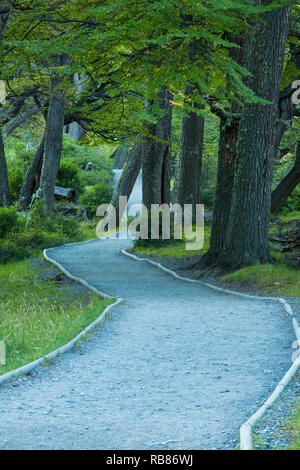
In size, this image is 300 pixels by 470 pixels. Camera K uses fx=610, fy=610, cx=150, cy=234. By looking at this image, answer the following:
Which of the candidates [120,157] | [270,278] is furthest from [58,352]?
[120,157]

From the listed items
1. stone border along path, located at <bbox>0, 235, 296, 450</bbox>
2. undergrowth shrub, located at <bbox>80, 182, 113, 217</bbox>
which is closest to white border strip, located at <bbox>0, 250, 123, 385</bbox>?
stone border along path, located at <bbox>0, 235, 296, 450</bbox>

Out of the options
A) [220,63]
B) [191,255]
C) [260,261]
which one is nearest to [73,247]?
[191,255]

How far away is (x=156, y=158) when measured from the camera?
18.9 m

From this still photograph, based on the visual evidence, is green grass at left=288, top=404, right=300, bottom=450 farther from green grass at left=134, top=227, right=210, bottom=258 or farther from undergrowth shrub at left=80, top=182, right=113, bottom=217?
undergrowth shrub at left=80, top=182, right=113, bottom=217

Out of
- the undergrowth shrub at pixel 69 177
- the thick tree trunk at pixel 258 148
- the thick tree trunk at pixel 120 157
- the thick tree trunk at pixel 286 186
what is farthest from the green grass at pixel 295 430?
the thick tree trunk at pixel 120 157

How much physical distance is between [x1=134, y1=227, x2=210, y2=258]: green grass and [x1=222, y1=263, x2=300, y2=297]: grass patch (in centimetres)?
435

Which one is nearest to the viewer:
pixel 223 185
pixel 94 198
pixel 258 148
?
pixel 258 148

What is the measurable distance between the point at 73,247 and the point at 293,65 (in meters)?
8.81

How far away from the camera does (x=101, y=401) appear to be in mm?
5227

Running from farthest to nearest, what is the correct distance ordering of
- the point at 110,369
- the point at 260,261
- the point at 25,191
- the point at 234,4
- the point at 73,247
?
1. the point at 25,191
2. the point at 73,247
3. the point at 260,261
4. the point at 234,4
5. the point at 110,369

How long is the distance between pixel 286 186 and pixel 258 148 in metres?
10.1

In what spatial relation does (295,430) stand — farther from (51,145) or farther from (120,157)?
(120,157)

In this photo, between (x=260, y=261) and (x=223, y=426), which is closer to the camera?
(x=223, y=426)

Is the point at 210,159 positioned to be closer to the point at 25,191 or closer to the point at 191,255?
the point at 25,191
